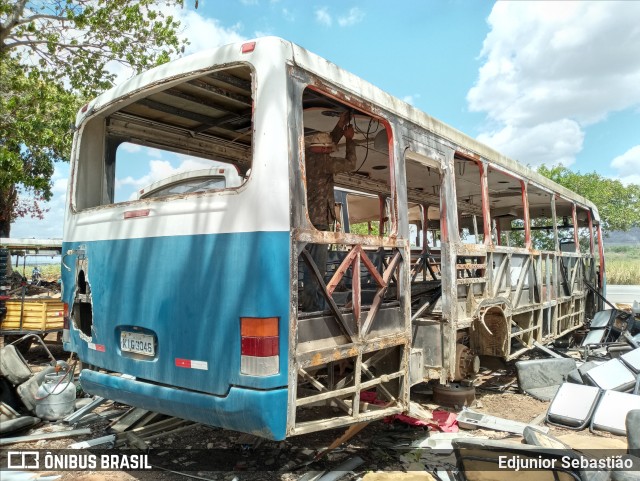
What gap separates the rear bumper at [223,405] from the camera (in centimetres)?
290

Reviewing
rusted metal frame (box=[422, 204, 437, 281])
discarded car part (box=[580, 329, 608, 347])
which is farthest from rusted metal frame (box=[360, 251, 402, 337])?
discarded car part (box=[580, 329, 608, 347])

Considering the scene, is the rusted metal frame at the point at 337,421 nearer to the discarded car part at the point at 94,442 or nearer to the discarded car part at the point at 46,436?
the discarded car part at the point at 94,442

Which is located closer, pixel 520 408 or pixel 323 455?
pixel 323 455

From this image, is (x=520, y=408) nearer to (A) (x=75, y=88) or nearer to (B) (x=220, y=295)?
(B) (x=220, y=295)

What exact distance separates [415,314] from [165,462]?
2737 mm

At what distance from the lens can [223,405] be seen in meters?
3.01

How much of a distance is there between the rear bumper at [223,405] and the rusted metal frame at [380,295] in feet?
3.16

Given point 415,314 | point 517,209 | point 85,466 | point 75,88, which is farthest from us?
point 75,88

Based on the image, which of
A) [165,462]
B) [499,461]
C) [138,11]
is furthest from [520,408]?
[138,11]

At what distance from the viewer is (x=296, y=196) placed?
3092 mm

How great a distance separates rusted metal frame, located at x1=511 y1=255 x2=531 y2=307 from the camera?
6.50 meters

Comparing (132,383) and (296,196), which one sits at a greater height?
(296,196)

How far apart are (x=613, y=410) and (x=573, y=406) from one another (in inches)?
15.3

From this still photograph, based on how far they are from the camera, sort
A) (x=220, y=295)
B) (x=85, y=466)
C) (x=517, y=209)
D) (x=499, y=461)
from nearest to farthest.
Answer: (x=220, y=295)
(x=499, y=461)
(x=85, y=466)
(x=517, y=209)
